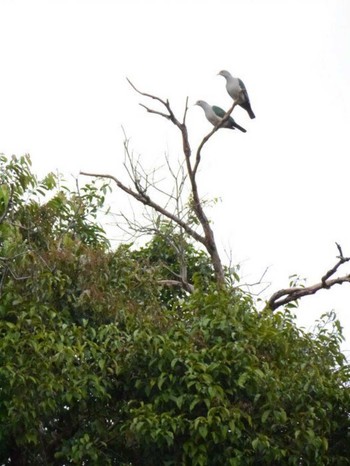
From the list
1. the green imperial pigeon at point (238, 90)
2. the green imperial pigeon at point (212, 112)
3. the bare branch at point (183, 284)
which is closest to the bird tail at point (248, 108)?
the green imperial pigeon at point (238, 90)

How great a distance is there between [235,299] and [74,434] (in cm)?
148

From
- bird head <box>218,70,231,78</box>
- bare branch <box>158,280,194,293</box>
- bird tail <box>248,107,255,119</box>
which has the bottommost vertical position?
bare branch <box>158,280,194,293</box>

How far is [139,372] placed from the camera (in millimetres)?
7871

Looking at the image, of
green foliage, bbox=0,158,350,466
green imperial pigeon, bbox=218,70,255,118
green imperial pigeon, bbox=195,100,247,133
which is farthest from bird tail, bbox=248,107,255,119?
green foliage, bbox=0,158,350,466

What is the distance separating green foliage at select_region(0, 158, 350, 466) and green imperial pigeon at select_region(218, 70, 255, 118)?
2.79 meters

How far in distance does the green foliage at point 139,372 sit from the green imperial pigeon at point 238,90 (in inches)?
110

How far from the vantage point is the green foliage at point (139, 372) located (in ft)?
24.6

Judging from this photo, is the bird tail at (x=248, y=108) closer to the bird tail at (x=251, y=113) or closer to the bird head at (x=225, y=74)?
the bird tail at (x=251, y=113)

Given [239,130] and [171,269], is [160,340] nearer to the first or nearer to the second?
[171,269]

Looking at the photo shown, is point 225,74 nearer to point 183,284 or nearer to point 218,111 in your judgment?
point 218,111

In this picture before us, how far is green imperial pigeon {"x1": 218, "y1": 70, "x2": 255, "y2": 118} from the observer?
10727 mm

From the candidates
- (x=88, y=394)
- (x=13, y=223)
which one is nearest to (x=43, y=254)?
(x=13, y=223)

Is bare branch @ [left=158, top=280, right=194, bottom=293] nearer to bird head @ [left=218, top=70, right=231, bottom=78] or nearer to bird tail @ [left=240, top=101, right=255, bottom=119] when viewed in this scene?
bird tail @ [left=240, top=101, right=255, bottom=119]

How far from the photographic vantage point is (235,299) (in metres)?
8.20
